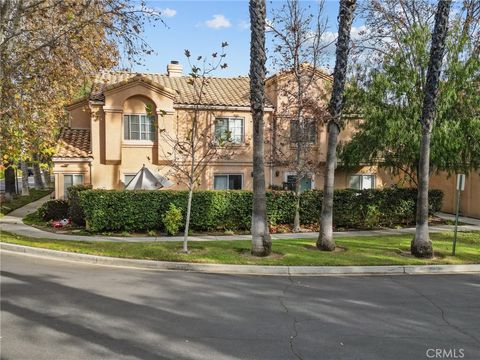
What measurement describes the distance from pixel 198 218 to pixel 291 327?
10.2 metres

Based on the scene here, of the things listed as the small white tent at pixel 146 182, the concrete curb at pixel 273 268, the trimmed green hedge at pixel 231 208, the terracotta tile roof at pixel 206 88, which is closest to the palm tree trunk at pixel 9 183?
the terracotta tile roof at pixel 206 88

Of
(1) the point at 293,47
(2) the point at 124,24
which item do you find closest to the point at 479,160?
(1) the point at 293,47

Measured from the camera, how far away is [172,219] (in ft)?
51.2

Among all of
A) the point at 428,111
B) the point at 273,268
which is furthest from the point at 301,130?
the point at 273,268

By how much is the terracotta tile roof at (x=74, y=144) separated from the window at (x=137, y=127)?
80.1 inches

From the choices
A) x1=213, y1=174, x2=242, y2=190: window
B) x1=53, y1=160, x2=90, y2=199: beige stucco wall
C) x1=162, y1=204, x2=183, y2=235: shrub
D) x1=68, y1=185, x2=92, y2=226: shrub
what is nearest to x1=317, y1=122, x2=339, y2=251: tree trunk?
x1=162, y1=204, x2=183, y2=235: shrub

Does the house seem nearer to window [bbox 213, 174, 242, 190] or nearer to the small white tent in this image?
window [bbox 213, 174, 242, 190]

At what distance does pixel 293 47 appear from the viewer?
17734mm

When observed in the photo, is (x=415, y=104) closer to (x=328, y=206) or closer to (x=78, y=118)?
(x=328, y=206)

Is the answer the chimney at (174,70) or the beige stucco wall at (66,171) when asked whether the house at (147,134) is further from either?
the chimney at (174,70)

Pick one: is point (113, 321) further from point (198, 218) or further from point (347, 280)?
point (198, 218)

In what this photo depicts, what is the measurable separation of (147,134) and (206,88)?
472cm

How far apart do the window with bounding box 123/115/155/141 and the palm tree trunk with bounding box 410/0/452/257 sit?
12.7 m

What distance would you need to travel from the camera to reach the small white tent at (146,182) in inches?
731
